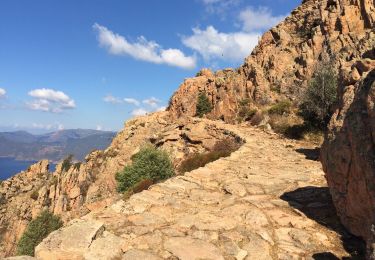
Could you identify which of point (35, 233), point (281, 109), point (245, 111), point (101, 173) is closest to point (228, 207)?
point (281, 109)

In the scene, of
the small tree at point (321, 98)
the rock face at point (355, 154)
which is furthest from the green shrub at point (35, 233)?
the rock face at point (355, 154)

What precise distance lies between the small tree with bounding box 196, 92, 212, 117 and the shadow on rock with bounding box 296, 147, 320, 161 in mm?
16902

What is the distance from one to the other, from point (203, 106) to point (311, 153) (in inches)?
722

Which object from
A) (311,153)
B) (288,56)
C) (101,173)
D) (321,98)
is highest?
(288,56)

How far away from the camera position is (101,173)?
30.2 m

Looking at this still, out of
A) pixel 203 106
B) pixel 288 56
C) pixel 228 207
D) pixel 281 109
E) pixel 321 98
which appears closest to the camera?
pixel 228 207

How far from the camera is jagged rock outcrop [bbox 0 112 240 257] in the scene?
21573mm

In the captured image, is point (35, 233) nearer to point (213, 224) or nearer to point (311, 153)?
point (311, 153)

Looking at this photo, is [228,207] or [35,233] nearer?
[228,207]

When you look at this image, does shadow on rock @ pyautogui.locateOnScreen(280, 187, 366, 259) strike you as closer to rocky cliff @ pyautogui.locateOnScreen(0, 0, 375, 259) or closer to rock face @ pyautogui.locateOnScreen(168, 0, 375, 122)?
rocky cliff @ pyautogui.locateOnScreen(0, 0, 375, 259)

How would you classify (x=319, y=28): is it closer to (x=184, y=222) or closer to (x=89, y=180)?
(x=89, y=180)

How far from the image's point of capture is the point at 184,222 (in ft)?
23.1

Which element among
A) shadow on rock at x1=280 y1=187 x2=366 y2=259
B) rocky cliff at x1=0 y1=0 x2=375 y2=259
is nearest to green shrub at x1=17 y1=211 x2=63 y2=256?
rocky cliff at x1=0 y1=0 x2=375 y2=259

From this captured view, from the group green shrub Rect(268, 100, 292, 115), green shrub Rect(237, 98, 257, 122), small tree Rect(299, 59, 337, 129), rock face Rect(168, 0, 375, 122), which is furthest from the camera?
rock face Rect(168, 0, 375, 122)
